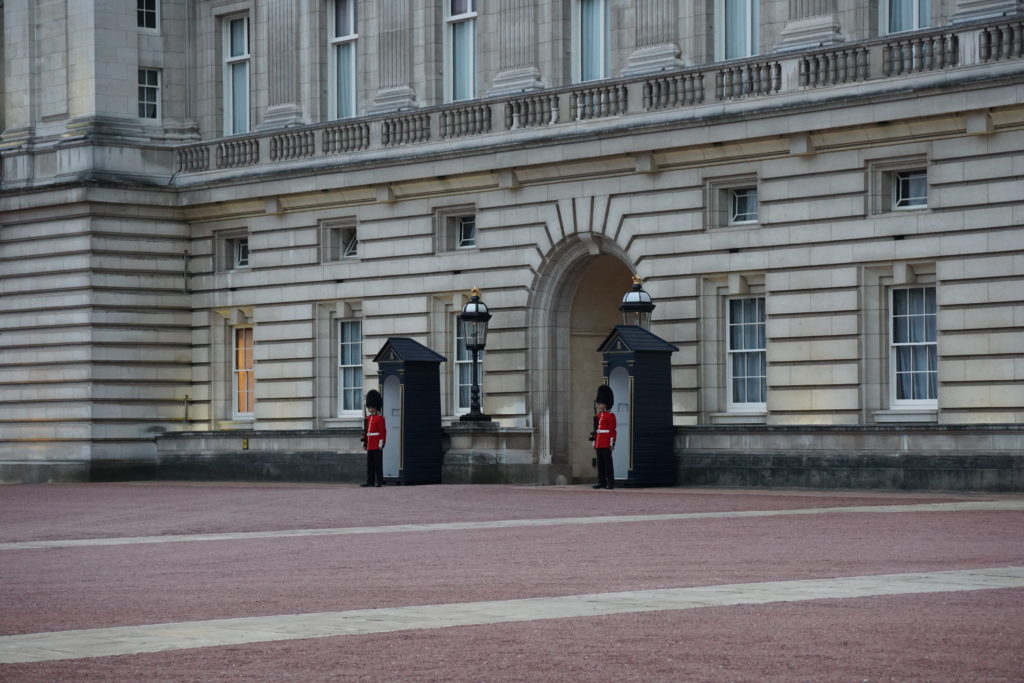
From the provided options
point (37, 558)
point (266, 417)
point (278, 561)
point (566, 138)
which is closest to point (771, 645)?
point (278, 561)

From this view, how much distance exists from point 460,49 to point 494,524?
18415 millimetres

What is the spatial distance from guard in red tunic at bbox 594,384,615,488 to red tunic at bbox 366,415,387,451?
465 centimetres

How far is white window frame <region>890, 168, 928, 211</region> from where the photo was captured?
103ft

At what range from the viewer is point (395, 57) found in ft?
134

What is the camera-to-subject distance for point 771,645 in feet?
38.7

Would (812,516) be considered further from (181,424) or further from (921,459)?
(181,424)

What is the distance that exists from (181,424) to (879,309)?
719 inches

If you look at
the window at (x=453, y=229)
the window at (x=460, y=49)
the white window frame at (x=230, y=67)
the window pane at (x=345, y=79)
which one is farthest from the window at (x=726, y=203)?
the white window frame at (x=230, y=67)

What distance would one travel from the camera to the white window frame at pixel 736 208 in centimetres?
3403

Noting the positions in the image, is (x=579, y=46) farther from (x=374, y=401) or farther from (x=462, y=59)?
(x=374, y=401)

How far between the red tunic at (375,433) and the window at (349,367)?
216 inches

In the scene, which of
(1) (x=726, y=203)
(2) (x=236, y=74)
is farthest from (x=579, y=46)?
(2) (x=236, y=74)

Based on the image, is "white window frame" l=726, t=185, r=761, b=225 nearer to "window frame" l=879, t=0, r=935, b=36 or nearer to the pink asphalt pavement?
"window frame" l=879, t=0, r=935, b=36

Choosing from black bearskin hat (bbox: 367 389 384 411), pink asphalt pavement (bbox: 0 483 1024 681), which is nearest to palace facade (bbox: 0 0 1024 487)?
black bearskin hat (bbox: 367 389 384 411)
